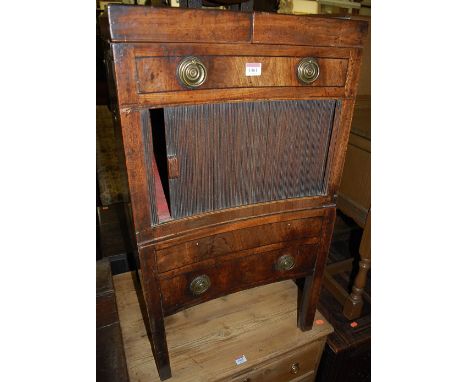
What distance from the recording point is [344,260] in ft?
6.72

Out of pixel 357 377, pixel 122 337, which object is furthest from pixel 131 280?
pixel 357 377

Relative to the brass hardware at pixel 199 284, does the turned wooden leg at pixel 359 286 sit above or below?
below

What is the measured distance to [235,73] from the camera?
794 mm

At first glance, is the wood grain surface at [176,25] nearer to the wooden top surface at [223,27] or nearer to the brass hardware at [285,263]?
the wooden top surface at [223,27]

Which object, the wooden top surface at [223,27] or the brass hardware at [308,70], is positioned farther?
the brass hardware at [308,70]

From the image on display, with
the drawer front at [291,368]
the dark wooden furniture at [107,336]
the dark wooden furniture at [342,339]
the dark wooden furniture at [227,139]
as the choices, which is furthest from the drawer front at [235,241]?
the dark wooden furniture at [342,339]

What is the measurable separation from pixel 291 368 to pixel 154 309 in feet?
2.35

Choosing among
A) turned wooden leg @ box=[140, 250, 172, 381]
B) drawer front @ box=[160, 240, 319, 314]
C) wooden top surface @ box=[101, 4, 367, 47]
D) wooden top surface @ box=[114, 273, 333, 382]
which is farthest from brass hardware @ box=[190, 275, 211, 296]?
wooden top surface @ box=[101, 4, 367, 47]

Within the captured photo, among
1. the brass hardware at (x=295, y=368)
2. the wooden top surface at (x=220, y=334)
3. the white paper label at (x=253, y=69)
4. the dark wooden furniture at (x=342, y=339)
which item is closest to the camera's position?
the white paper label at (x=253, y=69)

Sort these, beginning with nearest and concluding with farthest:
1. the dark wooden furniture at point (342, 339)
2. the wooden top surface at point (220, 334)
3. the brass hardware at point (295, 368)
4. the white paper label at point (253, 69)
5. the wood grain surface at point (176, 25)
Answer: the wood grain surface at point (176, 25), the white paper label at point (253, 69), the wooden top surface at point (220, 334), the brass hardware at point (295, 368), the dark wooden furniture at point (342, 339)

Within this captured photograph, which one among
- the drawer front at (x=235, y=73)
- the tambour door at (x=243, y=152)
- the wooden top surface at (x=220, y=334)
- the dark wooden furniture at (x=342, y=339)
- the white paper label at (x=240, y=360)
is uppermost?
the drawer front at (x=235, y=73)

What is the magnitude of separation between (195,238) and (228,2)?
657 mm

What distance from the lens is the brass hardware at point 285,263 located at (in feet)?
3.71

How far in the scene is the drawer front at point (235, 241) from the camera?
0.96m
